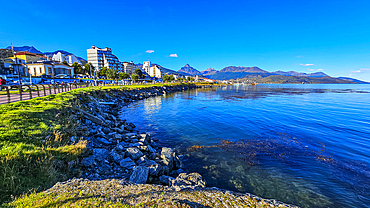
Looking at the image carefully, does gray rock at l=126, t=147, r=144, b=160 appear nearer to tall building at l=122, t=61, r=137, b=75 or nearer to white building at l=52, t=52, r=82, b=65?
white building at l=52, t=52, r=82, b=65

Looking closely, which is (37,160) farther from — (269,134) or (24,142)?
(269,134)


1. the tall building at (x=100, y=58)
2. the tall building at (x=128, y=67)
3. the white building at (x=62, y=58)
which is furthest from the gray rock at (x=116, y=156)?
the tall building at (x=128, y=67)

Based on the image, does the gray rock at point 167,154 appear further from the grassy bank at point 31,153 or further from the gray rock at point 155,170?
the grassy bank at point 31,153

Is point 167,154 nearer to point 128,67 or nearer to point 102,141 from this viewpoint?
point 102,141

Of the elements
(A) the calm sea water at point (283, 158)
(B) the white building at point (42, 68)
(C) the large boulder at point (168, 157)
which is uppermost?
(B) the white building at point (42, 68)

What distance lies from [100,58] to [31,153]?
145156 mm

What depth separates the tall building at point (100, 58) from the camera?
414ft

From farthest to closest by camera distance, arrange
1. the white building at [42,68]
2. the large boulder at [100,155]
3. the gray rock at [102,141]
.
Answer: the white building at [42,68] < the gray rock at [102,141] < the large boulder at [100,155]

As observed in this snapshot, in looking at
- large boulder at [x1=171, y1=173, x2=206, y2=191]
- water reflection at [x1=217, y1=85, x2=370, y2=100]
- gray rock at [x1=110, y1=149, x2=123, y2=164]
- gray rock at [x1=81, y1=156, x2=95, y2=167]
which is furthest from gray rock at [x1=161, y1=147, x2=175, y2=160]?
water reflection at [x1=217, y1=85, x2=370, y2=100]

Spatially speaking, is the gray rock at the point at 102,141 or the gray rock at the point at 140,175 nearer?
the gray rock at the point at 140,175

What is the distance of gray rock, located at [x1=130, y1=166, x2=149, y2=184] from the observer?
7297mm

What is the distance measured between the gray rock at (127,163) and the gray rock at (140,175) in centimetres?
125

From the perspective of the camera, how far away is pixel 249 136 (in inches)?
662

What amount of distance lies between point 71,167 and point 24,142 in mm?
2453
